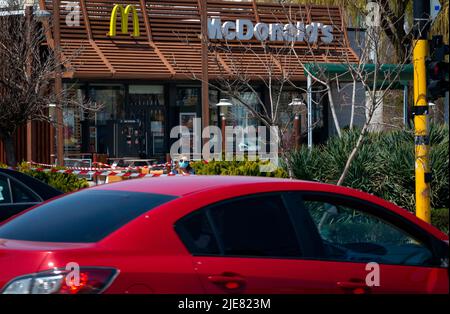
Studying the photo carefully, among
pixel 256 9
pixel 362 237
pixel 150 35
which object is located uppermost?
pixel 256 9

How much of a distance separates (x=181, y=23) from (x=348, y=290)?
2999 centimetres

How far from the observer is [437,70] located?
35.6 feet

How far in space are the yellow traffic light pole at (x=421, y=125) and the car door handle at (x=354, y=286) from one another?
7.02 metres

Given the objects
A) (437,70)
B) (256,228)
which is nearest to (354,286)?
(256,228)

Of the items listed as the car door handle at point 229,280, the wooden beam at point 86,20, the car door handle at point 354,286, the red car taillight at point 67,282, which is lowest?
the car door handle at point 354,286

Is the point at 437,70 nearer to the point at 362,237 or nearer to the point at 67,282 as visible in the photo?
the point at 362,237

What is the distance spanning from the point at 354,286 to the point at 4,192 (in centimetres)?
631

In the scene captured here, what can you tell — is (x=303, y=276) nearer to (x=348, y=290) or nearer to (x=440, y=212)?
(x=348, y=290)

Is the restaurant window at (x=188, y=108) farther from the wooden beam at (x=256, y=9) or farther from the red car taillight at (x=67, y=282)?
the red car taillight at (x=67, y=282)

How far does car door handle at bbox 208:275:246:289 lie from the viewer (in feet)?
16.9

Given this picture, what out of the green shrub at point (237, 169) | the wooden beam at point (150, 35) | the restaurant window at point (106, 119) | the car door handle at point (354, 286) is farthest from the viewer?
the restaurant window at point (106, 119)

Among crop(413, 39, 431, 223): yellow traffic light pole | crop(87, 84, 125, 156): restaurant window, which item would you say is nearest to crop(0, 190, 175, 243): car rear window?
crop(413, 39, 431, 223): yellow traffic light pole

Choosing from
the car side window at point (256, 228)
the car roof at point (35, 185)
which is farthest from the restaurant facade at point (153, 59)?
the car side window at point (256, 228)

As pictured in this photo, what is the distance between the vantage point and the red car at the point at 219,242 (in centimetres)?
499
